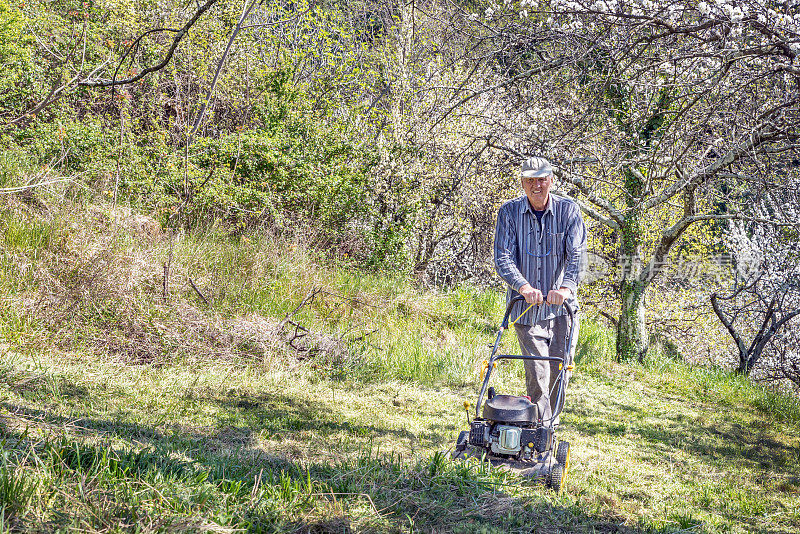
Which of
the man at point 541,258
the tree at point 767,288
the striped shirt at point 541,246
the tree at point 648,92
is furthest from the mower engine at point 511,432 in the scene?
the tree at point 767,288

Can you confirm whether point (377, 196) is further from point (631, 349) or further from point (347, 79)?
point (631, 349)

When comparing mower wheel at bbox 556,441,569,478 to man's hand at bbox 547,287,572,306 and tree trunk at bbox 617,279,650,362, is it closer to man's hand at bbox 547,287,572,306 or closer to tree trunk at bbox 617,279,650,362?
man's hand at bbox 547,287,572,306

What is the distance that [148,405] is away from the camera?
16.5 feet

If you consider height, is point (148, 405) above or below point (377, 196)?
below

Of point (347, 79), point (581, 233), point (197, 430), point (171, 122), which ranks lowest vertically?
point (197, 430)

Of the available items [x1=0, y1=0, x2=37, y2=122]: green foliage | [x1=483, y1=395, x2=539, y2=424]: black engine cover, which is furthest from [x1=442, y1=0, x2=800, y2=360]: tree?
[x1=0, y1=0, x2=37, y2=122]: green foliage

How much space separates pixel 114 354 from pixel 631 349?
6.55m

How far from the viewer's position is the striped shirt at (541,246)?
4.48m

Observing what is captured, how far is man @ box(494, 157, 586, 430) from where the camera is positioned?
4383mm

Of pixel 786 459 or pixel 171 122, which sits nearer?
pixel 786 459

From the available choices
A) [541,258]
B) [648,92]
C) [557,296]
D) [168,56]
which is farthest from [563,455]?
[648,92]

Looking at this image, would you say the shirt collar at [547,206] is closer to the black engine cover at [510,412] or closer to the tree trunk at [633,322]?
the black engine cover at [510,412]

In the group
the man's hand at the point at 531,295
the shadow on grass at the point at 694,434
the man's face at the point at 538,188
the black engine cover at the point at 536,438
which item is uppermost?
the man's face at the point at 538,188

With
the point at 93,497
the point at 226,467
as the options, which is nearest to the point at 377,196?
the point at 226,467
